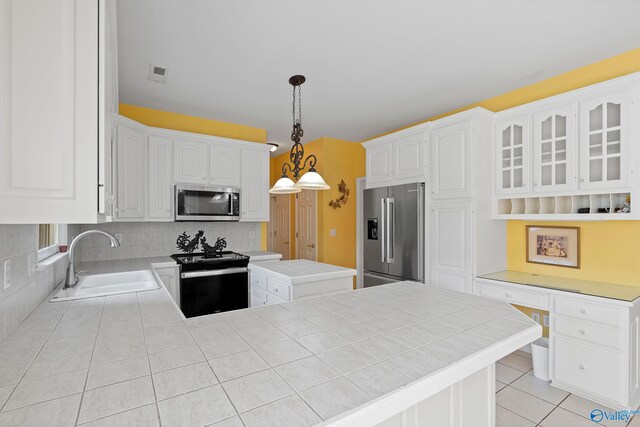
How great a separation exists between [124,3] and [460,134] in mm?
2972

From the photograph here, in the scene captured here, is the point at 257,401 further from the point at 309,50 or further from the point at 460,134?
the point at 460,134

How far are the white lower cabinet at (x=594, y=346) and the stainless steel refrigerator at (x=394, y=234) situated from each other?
1198 millimetres

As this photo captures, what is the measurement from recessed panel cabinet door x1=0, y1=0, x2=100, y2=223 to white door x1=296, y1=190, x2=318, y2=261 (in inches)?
161

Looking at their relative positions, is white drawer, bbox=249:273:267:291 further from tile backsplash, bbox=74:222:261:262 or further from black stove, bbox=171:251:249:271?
tile backsplash, bbox=74:222:261:262

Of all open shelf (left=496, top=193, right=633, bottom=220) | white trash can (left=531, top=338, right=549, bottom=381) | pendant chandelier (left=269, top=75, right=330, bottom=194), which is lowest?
white trash can (left=531, top=338, right=549, bottom=381)

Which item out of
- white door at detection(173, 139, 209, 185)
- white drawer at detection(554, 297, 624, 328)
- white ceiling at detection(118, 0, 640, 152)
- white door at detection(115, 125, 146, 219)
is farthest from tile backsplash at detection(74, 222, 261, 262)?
white drawer at detection(554, 297, 624, 328)

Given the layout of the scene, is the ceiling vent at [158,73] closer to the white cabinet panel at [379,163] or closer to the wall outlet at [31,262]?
the wall outlet at [31,262]

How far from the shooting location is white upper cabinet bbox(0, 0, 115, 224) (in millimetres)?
833

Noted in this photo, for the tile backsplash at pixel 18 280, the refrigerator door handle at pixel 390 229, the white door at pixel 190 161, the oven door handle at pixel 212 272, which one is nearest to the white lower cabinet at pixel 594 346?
the refrigerator door handle at pixel 390 229

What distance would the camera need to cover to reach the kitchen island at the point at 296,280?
247 cm

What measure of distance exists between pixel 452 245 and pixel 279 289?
1.85 meters

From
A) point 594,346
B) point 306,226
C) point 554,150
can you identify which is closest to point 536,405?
point 594,346

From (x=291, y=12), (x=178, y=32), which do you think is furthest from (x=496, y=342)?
(x=178, y=32)

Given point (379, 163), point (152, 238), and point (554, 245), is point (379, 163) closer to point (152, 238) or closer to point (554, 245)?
point (554, 245)
